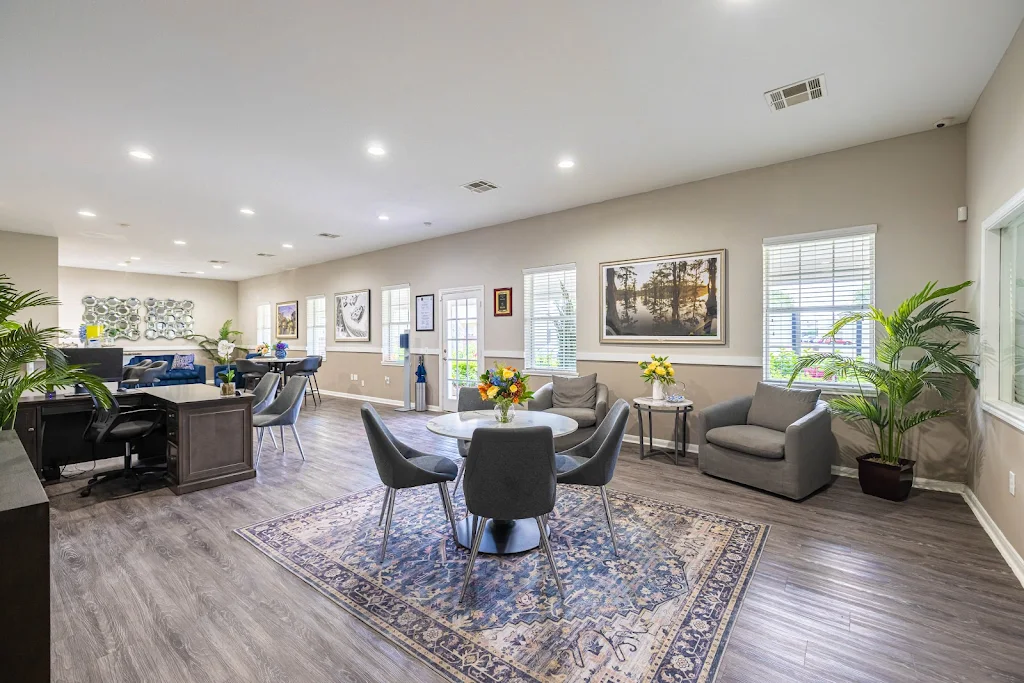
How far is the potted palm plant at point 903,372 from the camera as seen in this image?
346 cm

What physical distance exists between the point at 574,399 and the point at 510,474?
319cm

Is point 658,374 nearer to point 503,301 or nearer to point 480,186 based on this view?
point 503,301

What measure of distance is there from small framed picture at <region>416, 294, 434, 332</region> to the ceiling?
2625 mm

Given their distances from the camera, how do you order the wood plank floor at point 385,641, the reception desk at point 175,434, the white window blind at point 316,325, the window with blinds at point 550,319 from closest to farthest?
the wood plank floor at point 385,641 → the reception desk at point 175,434 → the window with blinds at point 550,319 → the white window blind at point 316,325

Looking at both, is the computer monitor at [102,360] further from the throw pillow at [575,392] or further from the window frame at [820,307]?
the window frame at [820,307]

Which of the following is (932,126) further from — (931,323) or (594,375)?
(594,375)

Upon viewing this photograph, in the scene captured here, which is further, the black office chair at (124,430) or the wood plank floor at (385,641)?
the black office chair at (124,430)

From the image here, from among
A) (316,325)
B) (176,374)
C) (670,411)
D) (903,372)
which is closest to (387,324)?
(316,325)

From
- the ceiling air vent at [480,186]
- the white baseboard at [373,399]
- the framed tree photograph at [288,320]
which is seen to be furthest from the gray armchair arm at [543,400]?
the framed tree photograph at [288,320]

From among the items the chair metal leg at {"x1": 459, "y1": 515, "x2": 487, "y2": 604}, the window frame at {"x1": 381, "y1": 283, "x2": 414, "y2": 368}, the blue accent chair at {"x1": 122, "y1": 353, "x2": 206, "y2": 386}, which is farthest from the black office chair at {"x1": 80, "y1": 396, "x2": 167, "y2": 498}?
the blue accent chair at {"x1": 122, "y1": 353, "x2": 206, "y2": 386}

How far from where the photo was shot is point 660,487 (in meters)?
3.95

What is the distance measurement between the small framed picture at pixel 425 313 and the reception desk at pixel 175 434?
12.2ft

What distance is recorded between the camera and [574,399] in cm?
532

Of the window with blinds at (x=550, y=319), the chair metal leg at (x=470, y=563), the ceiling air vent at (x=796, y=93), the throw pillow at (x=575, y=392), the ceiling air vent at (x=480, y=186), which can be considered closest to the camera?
the chair metal leg at (x=470, y=563)
